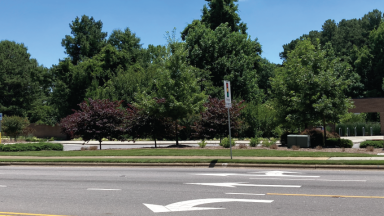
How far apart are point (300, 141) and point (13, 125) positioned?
3496cm

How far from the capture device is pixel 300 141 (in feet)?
76.4

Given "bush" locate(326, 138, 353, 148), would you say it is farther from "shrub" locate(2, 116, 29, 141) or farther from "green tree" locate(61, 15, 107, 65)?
"green tree" locate(61, 15, 107, 65)

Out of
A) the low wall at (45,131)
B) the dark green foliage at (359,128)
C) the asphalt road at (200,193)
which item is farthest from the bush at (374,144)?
the low wall at (45,131)

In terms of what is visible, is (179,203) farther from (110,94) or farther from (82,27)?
(82,27)

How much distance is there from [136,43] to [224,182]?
193ft

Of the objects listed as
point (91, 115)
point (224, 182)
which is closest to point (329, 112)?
point (224, 182)

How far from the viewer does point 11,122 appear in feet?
144

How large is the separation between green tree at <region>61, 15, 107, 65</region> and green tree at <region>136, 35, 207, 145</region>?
4017 centimetres

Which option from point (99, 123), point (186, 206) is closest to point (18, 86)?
point (99, 123)

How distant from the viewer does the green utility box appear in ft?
75.9

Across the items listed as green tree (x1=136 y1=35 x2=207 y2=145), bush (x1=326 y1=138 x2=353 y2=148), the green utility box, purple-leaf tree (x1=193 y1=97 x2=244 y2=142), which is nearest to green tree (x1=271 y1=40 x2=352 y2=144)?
bush (x1=326 y1=138 x2=353 y2=148)

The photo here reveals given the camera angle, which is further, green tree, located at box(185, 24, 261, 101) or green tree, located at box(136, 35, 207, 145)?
green tree, located at box(185, 24, 261, 101)

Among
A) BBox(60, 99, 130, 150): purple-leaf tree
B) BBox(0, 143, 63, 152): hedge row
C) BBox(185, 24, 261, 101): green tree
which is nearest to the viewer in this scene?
BBox(0, 143, 63, 152): hedge row

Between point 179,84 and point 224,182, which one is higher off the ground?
point 179,84
